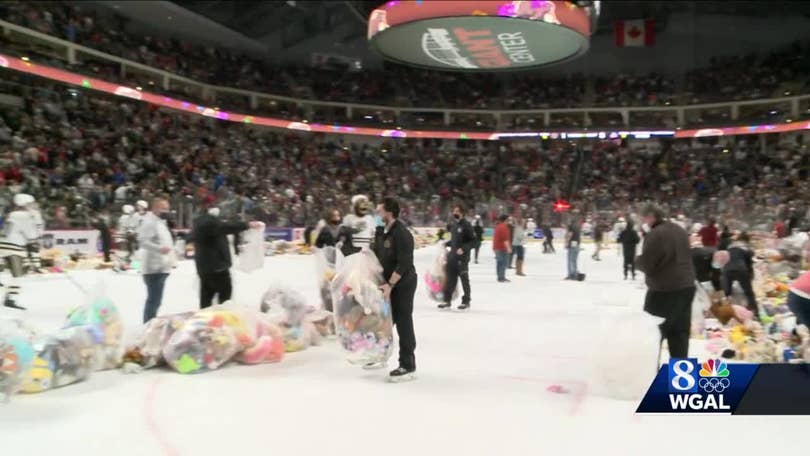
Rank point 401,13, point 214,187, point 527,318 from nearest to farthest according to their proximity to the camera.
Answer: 1. point 527,318
2. point 401,13
3. point 214,187

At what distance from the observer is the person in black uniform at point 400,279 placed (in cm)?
541

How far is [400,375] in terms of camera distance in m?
5.37

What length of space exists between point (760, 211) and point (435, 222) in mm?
12664

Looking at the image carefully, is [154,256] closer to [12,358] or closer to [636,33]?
[12,358]

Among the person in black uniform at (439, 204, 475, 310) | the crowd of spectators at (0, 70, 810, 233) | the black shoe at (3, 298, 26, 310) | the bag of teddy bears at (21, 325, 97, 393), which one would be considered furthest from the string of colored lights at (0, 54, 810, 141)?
the bag of teddy bears at (21, 325, 97, 393)

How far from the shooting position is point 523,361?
244 inches

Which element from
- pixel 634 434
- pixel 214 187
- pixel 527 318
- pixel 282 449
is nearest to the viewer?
pixel 282 449

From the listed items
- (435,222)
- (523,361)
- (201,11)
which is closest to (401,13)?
(435,222)

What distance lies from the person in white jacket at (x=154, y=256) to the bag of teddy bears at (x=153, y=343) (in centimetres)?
113

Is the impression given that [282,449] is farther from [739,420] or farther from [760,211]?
[760,211]

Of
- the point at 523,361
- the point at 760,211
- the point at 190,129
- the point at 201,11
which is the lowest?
the point at 523,361

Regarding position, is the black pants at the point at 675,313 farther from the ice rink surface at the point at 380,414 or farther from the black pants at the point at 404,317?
the black pants at the point at 404,317

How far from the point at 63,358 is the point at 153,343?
78 cm

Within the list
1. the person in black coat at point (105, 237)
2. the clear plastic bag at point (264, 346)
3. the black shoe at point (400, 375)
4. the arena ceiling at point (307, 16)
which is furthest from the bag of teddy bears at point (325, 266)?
the arena ceiling at point (307, 16)
